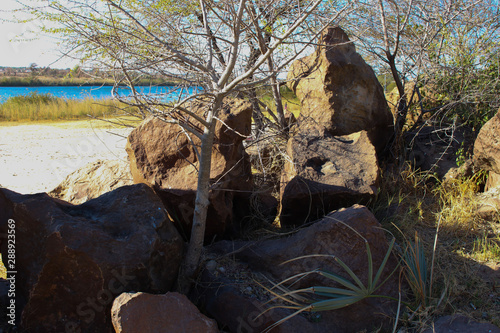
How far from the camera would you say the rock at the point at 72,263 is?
2.44 m

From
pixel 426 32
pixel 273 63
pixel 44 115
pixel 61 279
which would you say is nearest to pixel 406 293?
pixel 61 279

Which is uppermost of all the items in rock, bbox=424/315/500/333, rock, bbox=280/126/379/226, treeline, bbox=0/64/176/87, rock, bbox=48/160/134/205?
treeline, bbox=0/64/176/87

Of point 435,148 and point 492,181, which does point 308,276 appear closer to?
point 492,181

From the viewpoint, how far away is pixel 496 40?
567cm

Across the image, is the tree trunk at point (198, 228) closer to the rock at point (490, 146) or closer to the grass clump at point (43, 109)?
the rock at point (490, 146)

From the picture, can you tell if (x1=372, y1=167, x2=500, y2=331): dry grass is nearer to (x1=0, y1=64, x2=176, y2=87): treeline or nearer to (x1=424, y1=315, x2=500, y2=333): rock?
(x1=424, y1=315, x2=500, y2=333): rock

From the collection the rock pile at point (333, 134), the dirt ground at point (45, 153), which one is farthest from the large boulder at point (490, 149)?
the dirt ground at point (45, 153)

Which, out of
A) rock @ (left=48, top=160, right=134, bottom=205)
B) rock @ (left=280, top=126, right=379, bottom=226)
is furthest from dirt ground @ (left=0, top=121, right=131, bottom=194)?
rock @ (left=280, top=126, right=379, bottom=226)

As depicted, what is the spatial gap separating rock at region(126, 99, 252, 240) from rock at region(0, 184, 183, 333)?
0.88m

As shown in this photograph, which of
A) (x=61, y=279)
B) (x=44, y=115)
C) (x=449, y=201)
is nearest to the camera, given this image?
(x=61, y=279)

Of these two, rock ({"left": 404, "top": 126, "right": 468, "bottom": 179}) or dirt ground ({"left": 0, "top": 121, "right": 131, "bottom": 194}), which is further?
dirt ground ({"left": 0, "top": 121, "right": 131, "bottom": 194})

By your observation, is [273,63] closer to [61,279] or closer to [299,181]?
[299,181]

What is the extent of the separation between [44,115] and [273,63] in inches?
543

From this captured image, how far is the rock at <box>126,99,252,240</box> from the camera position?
3625mm
